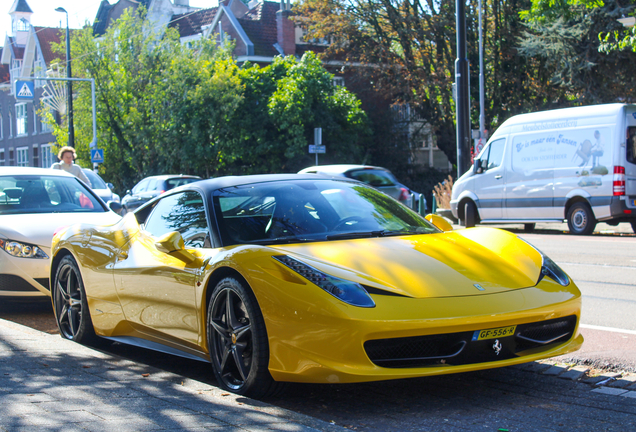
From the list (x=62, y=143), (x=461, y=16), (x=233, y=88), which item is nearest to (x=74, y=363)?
(x=461, y=16)

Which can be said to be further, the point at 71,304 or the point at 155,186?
the point at 155,186

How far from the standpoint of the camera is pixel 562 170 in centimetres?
1608

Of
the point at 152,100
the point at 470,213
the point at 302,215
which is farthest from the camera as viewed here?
the point at 152,100

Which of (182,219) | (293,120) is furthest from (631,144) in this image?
(293,120)

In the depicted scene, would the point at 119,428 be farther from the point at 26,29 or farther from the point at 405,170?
the point at 26,29

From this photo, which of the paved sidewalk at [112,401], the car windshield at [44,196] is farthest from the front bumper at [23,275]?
the paved sidewalk at [112,401]

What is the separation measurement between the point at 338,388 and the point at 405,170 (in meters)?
33.3

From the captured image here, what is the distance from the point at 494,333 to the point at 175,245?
1.96m

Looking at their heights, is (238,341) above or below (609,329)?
above

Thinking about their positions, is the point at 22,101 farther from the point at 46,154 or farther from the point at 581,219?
the point at 581,219

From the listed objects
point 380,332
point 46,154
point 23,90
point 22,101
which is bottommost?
point 380,332

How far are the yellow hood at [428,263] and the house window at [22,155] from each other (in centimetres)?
6521

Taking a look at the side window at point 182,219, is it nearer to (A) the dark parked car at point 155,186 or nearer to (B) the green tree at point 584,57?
(A) the dark parked car at point 155,186

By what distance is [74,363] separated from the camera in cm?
461
